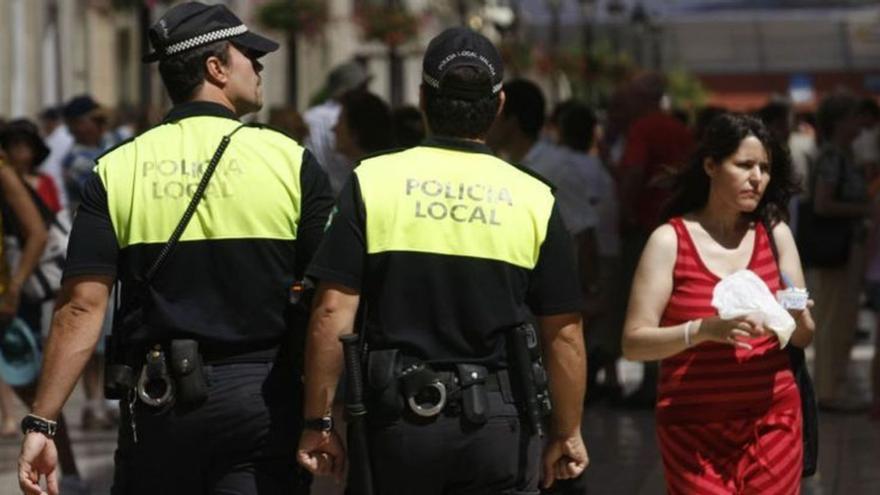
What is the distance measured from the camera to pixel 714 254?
23.5 ft

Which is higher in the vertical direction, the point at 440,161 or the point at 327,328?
the point at 440,161

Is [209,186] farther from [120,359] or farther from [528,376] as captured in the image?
[528,376]

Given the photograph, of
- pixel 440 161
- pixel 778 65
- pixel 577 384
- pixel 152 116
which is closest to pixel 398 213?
Answer: pixel 440 161

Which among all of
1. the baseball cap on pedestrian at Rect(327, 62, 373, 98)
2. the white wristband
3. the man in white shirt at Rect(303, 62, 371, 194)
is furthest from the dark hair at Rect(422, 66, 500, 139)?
the baseball cap on pedestrian at Rect(327, 62, 373, 98)

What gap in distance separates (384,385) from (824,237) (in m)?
9.42

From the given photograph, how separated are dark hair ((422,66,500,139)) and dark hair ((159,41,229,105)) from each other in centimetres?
65

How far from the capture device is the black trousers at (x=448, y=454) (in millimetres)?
5629

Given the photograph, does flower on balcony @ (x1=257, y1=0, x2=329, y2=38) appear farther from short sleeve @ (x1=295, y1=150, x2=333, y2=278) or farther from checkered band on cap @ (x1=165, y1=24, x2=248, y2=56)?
short sleeve @ (x1=295, y1=150, x2=333, y2=278)

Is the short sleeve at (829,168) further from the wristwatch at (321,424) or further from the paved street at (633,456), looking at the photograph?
the wristwatch at (321,424)

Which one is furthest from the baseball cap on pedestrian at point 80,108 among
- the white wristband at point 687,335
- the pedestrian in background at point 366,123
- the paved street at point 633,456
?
the white wristband at point 687,335

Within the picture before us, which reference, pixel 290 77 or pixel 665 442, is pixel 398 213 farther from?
pixel 290 77

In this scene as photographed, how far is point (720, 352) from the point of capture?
23.3 feet

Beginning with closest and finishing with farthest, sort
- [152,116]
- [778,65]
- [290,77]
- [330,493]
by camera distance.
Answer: [330,493] < [152,116] < [290,77] < [778,65]

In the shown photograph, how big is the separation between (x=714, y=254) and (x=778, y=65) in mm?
109776
